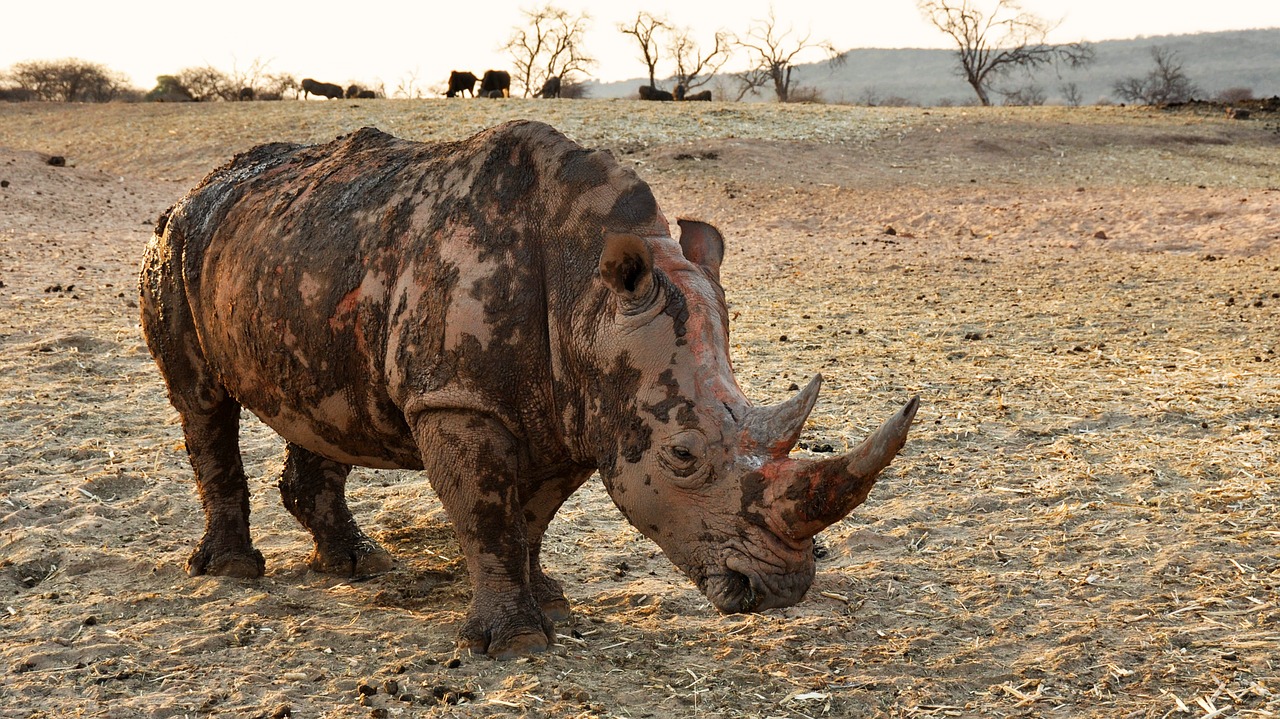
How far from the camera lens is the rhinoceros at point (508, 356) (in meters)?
3.84

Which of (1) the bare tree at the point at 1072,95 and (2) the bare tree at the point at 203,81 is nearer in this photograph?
(2) the bare tree at the point at 203,81

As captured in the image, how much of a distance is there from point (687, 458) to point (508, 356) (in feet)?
2.67

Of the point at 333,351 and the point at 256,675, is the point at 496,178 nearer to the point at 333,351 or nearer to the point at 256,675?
the point at 333,351

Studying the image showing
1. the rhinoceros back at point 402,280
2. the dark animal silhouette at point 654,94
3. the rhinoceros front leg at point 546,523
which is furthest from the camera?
the dark animal silhouette at point 654,94

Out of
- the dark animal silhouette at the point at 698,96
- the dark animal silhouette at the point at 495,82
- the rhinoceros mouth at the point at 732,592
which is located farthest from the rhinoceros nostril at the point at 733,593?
the dark animal silhouette at the point at 495,82

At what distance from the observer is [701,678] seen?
442cm

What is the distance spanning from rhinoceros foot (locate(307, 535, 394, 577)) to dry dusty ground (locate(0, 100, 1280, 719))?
0.32 ft

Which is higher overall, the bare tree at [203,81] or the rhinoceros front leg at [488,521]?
the bare tree at [203,81]

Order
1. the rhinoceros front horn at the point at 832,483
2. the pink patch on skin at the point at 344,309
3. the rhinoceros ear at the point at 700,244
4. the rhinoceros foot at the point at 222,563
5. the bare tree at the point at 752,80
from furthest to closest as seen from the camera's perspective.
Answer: the bare tree at the point at 752,80 < the rhinoceros foot at the point at 222,563 < the pink patch on skin at the point at 344,309 < the rhinoceros ear at the point at 700,244 < the rhinoceros front horn at the point at 832,483

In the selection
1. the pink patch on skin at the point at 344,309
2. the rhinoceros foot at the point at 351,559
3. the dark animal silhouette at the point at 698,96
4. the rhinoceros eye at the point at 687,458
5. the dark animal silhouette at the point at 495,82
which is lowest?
the rhinoceros foot at the point at 351,559

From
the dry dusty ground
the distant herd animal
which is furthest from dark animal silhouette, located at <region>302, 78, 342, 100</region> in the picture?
the dry dusty ground

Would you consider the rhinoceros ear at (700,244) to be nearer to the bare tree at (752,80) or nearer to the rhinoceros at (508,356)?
the rhinoceros at (508,356)

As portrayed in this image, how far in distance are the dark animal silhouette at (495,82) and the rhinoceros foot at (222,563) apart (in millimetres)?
37138

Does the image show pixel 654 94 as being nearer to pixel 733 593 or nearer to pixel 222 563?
pixel 222 563
